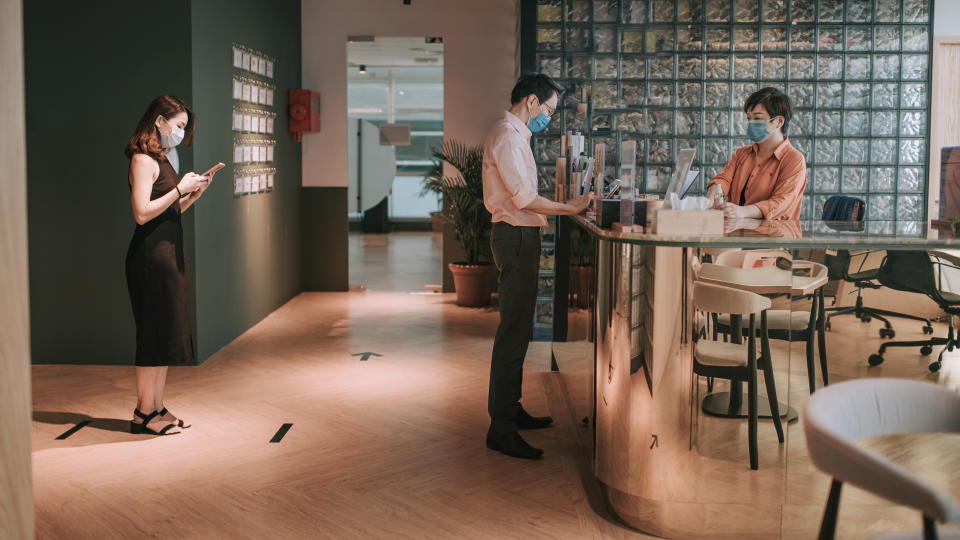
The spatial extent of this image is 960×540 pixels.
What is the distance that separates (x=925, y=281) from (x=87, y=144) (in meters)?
4.75

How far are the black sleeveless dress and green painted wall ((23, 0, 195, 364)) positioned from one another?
4.60 ft

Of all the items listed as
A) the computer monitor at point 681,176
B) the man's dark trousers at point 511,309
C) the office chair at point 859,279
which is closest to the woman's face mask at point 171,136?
the man's dark trousers at point 511,309

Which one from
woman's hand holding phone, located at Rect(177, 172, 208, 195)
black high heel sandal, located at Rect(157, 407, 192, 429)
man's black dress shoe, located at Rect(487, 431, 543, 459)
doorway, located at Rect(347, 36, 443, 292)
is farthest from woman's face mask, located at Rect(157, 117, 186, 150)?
doorway, located at Rect(347, 36, 443, 292)

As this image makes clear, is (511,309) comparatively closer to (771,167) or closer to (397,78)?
(771,167)

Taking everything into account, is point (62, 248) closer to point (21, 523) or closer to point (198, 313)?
point (198, 313)

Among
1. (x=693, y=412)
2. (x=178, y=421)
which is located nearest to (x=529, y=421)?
(x=693, y=412)

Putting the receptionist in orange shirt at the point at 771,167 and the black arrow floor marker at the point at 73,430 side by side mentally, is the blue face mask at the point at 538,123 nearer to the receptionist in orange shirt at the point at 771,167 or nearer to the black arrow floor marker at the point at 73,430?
the receptionist in orange shirt at the point at 771,167

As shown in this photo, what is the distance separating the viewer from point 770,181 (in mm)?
4176

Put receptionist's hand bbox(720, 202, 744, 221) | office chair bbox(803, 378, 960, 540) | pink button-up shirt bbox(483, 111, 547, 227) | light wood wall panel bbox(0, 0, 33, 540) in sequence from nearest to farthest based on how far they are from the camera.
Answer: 1. office chair bbox(803, 378, 960, 540)
2. light wood wall panel bbox(0, 0, 33, 540)
3. pink button-up shirt bbox(483, 111, 547, 227)
4. receptionist's hand bbox(720, 202, 744, 221)

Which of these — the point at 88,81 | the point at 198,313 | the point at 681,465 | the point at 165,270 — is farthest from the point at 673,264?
the point at 88,81

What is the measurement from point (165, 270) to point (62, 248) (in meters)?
1.78

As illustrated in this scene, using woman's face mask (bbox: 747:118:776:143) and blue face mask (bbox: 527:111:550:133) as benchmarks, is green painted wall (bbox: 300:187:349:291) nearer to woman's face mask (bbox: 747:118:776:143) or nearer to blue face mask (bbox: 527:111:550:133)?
blue face mask (bbox: 527:111:550:133)

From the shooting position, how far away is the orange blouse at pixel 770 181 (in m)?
4.01

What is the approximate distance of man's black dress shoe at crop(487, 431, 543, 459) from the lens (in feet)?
12.2
